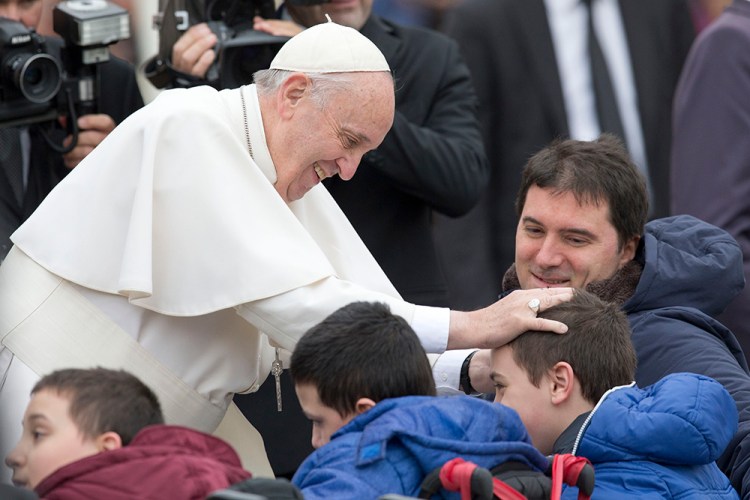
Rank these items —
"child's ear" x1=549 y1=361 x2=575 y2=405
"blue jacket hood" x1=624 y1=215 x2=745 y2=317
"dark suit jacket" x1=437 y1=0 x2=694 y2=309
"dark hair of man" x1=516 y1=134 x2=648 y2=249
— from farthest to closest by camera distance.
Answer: "dark suit jacket" x1=437 y1=0 x2=694 y2=309 < "dark hair of man" x1=516 y1=134 x2=648 y2=249 < "blue jacket hood" x1=624 y1=215 x2=745 y2=317 < "child's ear" x1=549 y1=361 x2=575 y2=405

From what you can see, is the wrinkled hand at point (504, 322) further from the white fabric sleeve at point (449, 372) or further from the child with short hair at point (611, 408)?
the white fabric sleeve at point (449, 372)

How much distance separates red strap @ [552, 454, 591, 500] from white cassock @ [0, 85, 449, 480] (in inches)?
25.2

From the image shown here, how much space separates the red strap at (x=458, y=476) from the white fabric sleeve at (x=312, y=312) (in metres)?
0.76

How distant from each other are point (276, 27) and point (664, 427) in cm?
226

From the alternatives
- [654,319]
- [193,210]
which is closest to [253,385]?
[193,210]

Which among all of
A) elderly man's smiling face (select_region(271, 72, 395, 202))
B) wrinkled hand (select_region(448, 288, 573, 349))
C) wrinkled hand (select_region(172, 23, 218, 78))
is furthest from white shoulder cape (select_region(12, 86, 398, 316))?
wrinkled hand (select_region(172, 23, 218, 78))

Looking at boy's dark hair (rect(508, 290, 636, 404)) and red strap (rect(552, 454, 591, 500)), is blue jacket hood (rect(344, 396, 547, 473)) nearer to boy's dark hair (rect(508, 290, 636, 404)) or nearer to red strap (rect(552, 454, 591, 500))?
red strap (rect(552, 454, 591, 500))

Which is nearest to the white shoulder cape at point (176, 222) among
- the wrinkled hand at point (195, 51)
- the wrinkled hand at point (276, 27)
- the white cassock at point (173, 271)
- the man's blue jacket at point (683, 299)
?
the white cassock at point (173, 271)

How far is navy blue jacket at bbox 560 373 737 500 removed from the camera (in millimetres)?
3400

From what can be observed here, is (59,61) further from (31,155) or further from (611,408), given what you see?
(611,408)

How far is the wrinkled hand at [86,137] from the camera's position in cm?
516

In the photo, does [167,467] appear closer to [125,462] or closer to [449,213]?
[125,462]

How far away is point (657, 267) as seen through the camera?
4.32m

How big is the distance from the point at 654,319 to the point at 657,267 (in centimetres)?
15
